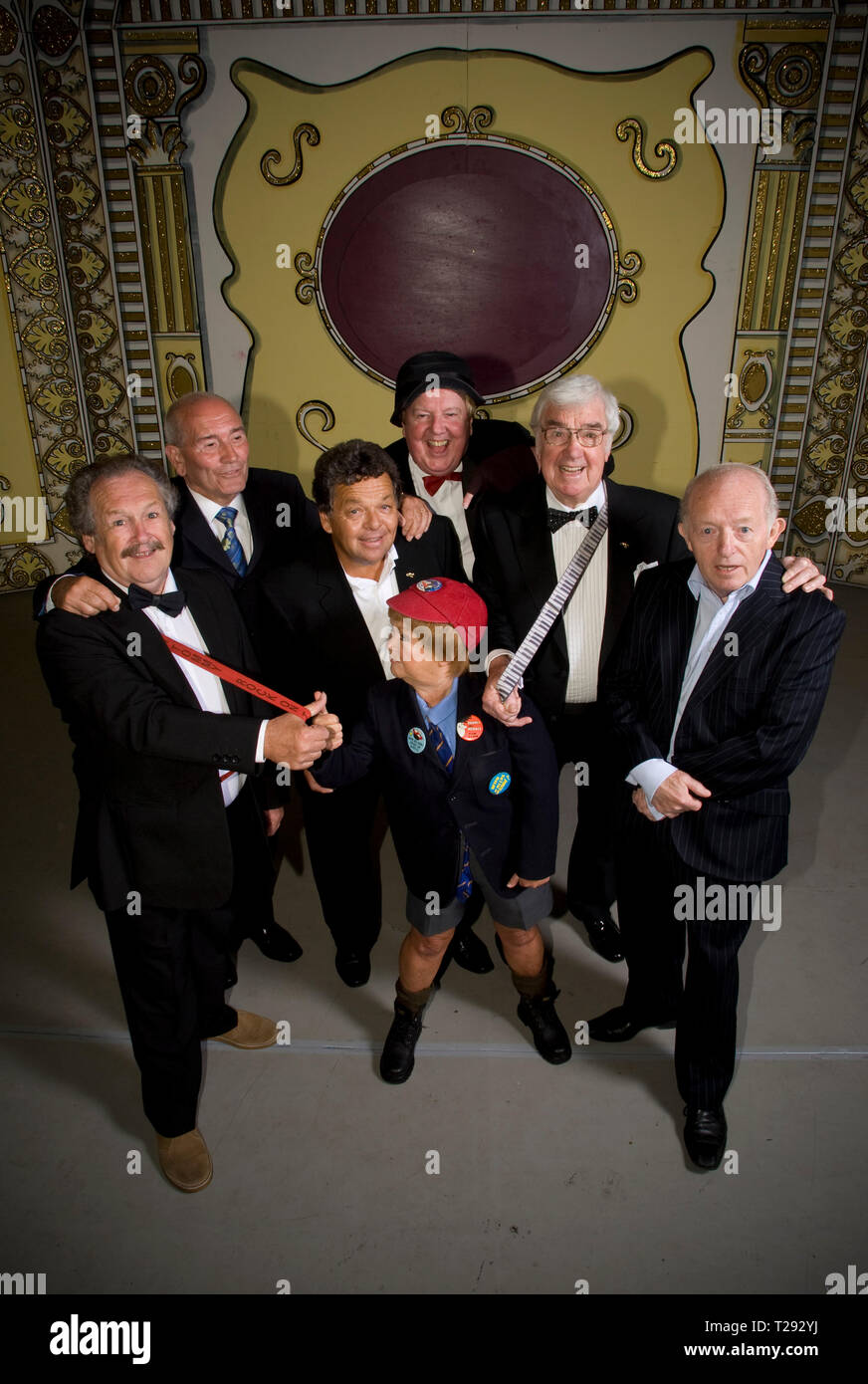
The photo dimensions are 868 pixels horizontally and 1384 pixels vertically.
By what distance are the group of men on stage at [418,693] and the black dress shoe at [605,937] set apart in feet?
0.04

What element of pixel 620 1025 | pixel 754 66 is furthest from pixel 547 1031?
pixel 754 66

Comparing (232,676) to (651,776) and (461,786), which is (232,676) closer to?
(461,786)

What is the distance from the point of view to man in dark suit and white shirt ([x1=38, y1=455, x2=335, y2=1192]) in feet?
7.98

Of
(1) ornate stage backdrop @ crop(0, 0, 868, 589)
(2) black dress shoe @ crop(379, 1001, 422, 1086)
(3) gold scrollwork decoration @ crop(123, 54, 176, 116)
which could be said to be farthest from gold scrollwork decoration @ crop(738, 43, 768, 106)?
(2) black dress shoe @ crop(379, 1001, 422, 1086)

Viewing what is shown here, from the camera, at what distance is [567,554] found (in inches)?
126

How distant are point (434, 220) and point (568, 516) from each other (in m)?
4.23

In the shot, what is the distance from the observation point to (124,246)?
21.1 feet

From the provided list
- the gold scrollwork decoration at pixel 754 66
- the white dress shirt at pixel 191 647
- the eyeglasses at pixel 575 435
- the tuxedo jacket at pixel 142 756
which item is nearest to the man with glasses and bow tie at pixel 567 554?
the eyeglasses at pixel 575 435

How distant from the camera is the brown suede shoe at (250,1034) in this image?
10.8ft

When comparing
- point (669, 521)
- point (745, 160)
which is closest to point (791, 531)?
point (745, 160)

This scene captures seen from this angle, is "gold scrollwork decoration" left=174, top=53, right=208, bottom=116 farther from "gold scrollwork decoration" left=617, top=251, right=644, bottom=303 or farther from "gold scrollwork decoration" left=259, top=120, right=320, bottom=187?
"gold scrollwork decoration" left=617, top=251, right=644, bottom=303

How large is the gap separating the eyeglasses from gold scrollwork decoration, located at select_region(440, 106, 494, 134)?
4246mm

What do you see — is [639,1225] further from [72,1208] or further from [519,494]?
[519,494]

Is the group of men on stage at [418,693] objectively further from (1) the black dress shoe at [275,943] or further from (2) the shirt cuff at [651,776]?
(1) the black dress shoe at [275,943]
